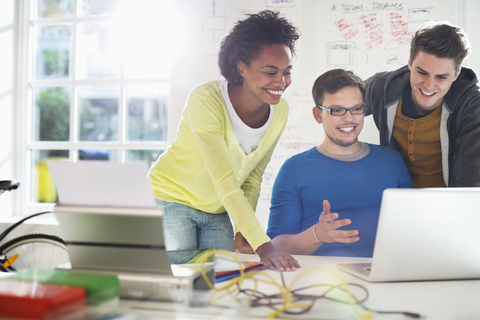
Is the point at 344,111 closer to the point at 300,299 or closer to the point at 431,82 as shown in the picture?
the point at 431,82

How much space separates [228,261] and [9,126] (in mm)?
2559

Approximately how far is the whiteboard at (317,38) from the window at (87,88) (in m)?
0.55

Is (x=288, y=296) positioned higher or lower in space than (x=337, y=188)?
lower

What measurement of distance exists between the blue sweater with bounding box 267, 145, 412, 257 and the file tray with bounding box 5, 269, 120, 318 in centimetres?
130

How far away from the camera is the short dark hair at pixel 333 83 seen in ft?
7.54

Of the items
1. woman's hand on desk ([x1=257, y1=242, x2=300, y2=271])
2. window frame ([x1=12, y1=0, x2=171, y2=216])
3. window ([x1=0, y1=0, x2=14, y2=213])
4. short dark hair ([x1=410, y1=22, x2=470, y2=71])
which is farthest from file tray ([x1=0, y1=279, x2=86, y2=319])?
window ([x1=0, y1=0, x2=14, y2=213])

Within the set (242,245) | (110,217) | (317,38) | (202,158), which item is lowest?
(242,245)

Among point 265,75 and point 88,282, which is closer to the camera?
point 88,282

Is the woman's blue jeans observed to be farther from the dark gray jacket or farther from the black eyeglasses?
the dark gray jacket

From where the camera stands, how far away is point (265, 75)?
221cm

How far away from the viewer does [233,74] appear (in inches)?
88.1

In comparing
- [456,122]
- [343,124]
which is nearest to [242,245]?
[343,124]

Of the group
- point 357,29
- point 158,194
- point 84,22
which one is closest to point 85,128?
point 84,22

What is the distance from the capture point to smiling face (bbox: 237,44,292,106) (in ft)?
7.13
